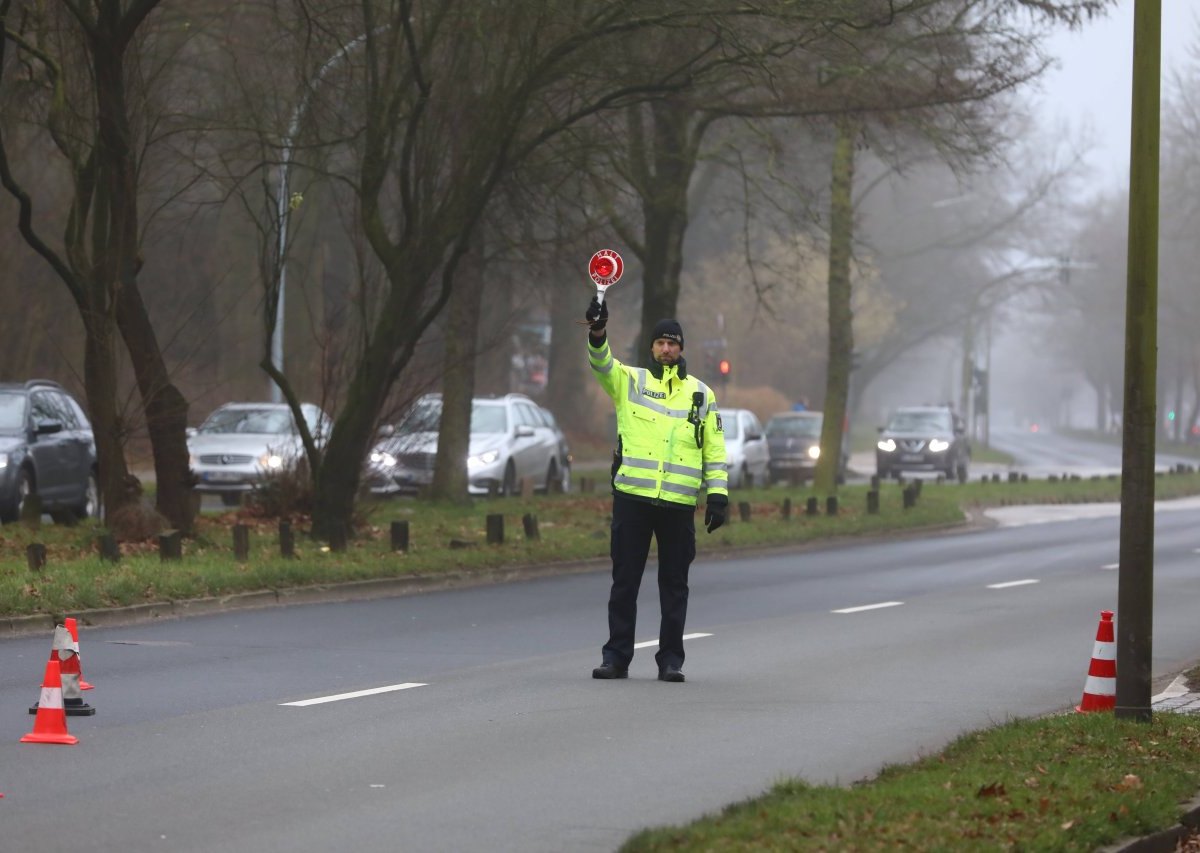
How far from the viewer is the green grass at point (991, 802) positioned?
20.9 feet

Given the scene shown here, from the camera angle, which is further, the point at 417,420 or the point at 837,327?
the point at 837,327

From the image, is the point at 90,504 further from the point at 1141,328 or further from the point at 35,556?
the point at 1141,328

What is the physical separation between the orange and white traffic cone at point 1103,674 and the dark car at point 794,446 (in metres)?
33.7

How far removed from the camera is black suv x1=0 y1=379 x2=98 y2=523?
21.2 meters

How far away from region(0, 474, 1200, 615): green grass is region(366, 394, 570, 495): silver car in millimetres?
1203

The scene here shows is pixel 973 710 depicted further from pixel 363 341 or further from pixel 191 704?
pixel 363 341

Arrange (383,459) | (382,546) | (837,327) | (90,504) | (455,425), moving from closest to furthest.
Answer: (382,546) → (383,459) → (90,504) → (455,425) → (837,327)

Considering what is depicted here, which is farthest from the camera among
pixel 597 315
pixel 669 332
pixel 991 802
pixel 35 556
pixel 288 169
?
pixel 288 169

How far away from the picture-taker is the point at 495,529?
66.9 ft

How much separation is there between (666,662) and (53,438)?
43.4 ft

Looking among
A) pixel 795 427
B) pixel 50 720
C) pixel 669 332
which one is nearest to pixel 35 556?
pixel 669 332

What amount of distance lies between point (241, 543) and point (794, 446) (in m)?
29.2

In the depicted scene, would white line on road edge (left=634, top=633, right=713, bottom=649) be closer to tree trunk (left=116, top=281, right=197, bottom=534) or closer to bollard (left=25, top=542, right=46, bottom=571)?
bollard (left=25, top=542, right=46, bottom=571)

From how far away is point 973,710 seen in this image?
10.5 metres
